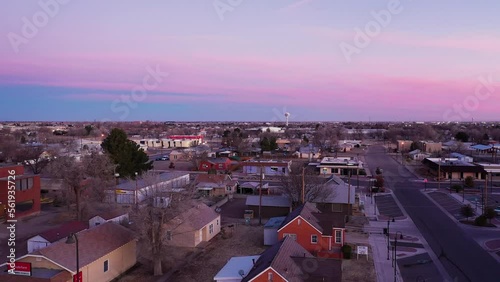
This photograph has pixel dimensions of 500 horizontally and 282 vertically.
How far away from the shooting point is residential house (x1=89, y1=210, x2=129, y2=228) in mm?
27544

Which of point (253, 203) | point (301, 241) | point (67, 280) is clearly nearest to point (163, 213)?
point (67, 280)

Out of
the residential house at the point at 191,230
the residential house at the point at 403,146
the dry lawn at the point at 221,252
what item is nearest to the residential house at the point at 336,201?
the dry lawn at the point at 221,252

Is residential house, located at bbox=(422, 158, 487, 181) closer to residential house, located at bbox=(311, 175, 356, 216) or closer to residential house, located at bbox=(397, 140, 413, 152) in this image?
residential house, located at bbox=(311, 175, 356, 216)

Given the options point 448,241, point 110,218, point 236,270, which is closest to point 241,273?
point 236,270

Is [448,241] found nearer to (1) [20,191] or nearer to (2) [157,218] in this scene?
(2) [157,218]

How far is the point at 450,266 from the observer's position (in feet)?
75.1

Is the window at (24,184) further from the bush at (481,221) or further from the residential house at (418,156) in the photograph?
the residential house at (418,156)

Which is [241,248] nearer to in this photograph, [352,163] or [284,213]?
[284,213]

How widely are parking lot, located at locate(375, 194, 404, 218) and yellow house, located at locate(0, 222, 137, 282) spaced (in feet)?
73.9

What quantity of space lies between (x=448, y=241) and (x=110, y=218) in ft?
75.4

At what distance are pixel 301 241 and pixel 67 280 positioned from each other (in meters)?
13.5

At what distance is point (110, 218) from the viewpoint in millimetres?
28375

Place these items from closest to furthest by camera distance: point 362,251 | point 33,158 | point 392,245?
point 362,251 < point 392,245 < point 33,158

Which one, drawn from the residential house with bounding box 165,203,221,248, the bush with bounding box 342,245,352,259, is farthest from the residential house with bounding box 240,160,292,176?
the bush with bounding box 342,245,352,259
